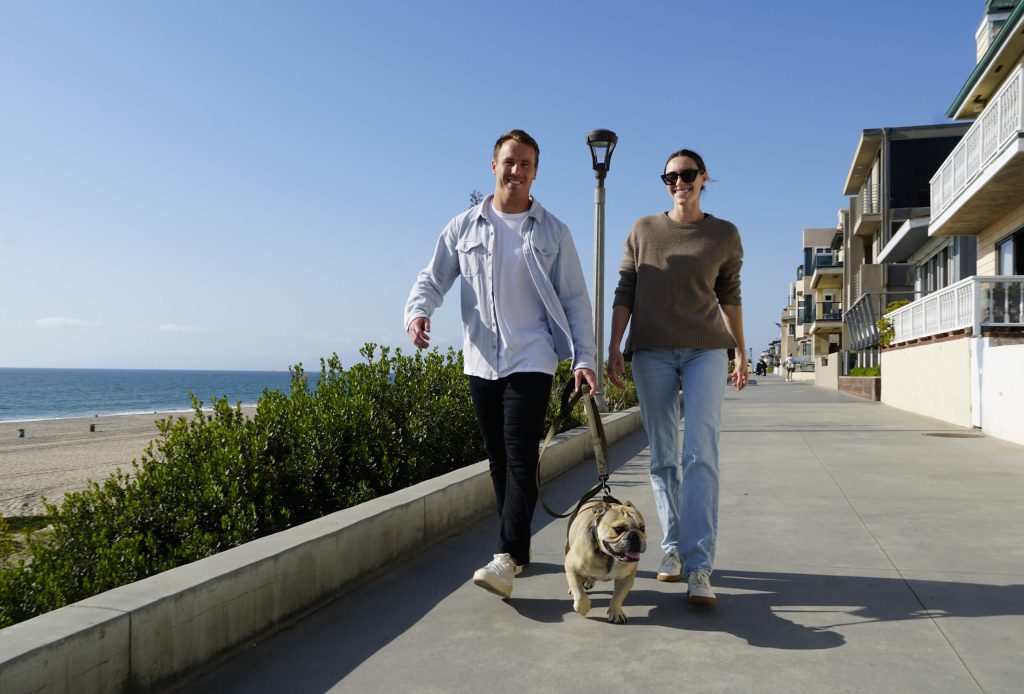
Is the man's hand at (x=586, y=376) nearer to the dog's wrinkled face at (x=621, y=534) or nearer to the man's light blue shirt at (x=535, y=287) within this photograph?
the man's light blue shirt at (x=535, y=287)

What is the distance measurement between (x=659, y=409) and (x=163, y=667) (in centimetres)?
263

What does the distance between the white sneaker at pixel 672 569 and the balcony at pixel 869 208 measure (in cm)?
3484

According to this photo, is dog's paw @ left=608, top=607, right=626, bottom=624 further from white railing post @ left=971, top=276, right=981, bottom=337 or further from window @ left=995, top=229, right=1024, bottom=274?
window @ left=995, top=229, right=1024, bottom=274

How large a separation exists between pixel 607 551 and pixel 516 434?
82 centimetres

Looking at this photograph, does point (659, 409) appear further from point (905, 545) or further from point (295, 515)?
point (295, 515)

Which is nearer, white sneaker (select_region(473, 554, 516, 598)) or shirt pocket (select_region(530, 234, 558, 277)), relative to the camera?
white sneaker (select_region(473, 554, 516, 598))

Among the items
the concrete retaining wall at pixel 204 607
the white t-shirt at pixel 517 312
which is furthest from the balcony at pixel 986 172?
the concrete retaining wall at pixel 204 607

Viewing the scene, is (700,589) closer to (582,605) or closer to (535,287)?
(582,605)

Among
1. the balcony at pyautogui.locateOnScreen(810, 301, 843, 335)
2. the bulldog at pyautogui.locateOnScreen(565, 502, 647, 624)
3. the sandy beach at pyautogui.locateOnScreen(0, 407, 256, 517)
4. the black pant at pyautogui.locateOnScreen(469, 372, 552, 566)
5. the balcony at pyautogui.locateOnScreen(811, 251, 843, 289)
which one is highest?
the balcony at pyautogui.locateOnScreen(811, 251, 843, 289)

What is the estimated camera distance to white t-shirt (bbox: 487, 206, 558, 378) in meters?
4.08

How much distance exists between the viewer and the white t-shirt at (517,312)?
13.4 ft

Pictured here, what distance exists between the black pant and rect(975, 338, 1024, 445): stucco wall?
977 centimetres

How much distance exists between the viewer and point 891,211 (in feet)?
112

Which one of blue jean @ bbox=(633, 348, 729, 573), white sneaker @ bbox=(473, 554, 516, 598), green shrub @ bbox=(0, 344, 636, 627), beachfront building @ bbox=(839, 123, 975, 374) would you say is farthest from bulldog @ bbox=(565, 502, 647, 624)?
beachfront building @ bbox=(839, 123, 975, 374)
